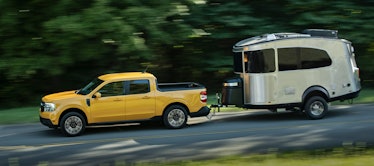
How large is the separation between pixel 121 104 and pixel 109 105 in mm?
317

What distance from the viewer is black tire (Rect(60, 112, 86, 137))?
13.7 metres

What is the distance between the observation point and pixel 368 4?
83.6 ft

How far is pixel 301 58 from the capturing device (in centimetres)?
1564

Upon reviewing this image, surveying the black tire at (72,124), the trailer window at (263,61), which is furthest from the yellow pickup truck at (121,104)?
the trailer window at (263,61)

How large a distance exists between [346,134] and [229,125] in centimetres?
332

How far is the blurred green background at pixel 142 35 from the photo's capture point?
20.4 m

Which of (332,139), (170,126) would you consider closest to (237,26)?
(170,126)

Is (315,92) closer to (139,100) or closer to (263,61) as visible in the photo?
(263,61)

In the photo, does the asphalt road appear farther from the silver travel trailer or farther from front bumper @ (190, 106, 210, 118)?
the silver travel trailer

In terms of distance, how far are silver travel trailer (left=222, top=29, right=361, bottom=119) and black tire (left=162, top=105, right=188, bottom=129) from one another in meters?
1.84

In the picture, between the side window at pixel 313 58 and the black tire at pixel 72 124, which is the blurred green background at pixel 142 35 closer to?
the black tire at pixel 72 124

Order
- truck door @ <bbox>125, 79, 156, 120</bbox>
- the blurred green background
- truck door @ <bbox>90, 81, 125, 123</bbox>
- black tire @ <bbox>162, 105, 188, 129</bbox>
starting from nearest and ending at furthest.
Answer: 1. truck door @ <bbox>90, 81, 125, 123</bbox>
2. truck door @ <bbox>125, 79, 156, 120</bbox>
3. black tire @ <bbox>162, 105, 188, 129</bbox>
4. the blurred green background

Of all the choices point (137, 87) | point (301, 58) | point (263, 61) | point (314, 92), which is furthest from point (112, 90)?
point (314, 92)

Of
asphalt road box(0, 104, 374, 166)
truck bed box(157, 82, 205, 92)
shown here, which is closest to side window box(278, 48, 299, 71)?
asphalt road box(0, 104, 374, 166)
